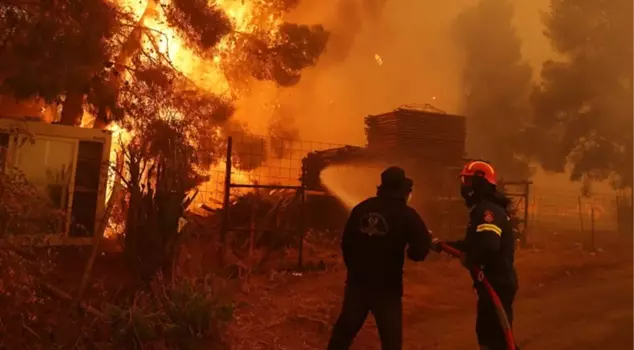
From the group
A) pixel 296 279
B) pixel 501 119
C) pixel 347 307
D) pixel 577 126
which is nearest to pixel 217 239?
pixel 296 279

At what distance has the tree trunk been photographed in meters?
9.60

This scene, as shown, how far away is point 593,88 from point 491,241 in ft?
75.0

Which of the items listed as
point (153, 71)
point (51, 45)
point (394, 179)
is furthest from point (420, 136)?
point (394, 179)

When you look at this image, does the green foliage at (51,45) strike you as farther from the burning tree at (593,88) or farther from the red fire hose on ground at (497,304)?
the burning tree at (593,88)

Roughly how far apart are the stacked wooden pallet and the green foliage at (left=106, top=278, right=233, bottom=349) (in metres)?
10.3

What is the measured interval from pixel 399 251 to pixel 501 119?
32.9 meters

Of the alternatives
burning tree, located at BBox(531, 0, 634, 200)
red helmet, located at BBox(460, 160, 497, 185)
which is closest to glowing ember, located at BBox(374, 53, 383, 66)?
burning tree, located at BBox(531, 0, 634, 200)

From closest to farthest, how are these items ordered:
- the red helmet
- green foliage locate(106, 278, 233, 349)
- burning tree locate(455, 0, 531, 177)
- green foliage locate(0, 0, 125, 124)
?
1. the red helmet
2. green foliage locate(106, 278, 233, 349)
3. green foliage locate(0, 0, 125, 124)
4. burning tree locate(455, 0, 531, 177)

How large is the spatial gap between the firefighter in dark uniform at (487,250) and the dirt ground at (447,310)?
89.1 inches

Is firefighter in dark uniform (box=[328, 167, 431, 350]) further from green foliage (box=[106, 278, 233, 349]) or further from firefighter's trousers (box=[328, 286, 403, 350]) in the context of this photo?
green foliage (box=[106, 278, 233, 349])

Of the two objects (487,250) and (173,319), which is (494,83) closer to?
(173,319)

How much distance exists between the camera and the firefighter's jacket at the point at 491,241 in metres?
4.36

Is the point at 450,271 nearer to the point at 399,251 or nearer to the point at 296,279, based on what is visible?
the point at 296,279

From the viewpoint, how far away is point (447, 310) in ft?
28.6
